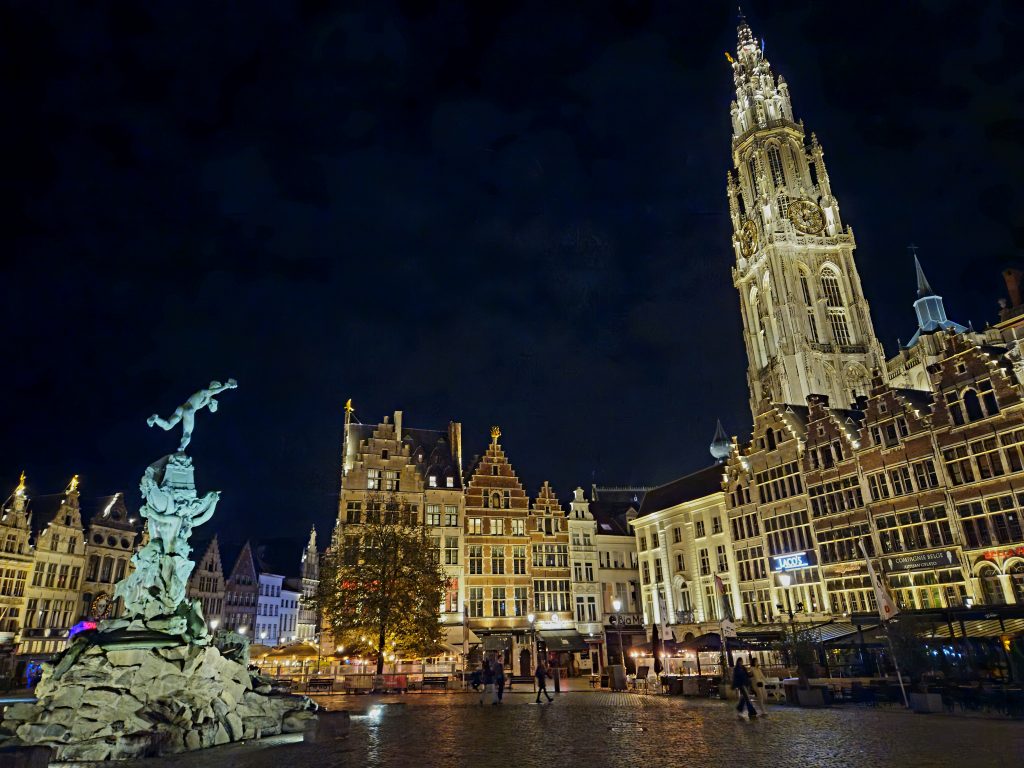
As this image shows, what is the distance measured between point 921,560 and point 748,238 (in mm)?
70564

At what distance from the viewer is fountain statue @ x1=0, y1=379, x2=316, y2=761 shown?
14.0 metres

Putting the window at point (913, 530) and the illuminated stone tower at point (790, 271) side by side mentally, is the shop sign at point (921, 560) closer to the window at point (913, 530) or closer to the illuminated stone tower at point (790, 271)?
the window at point (913, 530)

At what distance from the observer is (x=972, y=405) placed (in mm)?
33438

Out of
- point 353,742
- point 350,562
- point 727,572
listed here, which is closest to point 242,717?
point 353,742

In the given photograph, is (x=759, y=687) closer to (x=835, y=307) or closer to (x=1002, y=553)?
(x=1002, y=553)

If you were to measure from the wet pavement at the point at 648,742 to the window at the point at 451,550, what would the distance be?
99.6ft

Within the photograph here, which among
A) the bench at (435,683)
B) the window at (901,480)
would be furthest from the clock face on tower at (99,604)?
the window at (901,480)

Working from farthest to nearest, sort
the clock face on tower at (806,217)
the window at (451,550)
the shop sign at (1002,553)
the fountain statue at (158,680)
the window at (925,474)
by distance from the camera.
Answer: the clock face on tower at (806,217), the window at (451,550), the window at (925,474), the shop sign at (1002,553), the fountain statue at (158,680)

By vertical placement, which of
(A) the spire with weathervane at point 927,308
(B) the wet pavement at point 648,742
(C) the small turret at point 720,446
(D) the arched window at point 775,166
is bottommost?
(B) the wet pavement at point 648,742

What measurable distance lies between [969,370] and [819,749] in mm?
28774

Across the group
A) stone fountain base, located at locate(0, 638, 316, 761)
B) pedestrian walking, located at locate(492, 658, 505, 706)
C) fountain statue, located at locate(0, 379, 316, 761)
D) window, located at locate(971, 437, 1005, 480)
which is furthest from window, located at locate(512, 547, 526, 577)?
Answer: stone fountain base, located at locate(0, 638, 316, 761)

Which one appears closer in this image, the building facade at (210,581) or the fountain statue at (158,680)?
the fountain statue at (158,680)

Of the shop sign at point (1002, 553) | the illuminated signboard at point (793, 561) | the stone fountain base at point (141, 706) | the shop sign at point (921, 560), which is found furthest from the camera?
the illuminated signboard at point (793, 561)

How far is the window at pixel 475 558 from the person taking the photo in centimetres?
5141
